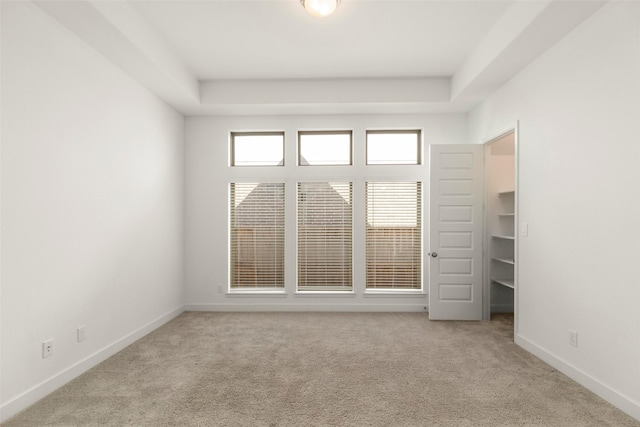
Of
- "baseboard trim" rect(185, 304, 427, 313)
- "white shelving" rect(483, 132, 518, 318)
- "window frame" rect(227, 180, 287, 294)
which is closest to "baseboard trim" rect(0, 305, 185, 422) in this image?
"baseboard trim" rect(185, 304, 427, 313)

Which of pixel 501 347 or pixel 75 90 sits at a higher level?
pixel 75 90

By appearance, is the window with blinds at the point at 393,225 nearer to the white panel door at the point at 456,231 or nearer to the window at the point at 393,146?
the window at the point at 393,146

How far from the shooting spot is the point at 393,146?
5.13 meters

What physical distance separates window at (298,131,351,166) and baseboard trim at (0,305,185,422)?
9.88ft

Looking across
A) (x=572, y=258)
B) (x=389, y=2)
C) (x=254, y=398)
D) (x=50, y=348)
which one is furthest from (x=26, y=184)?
(x=572, y=258)

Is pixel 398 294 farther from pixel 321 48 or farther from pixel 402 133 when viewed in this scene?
pixel 321 48

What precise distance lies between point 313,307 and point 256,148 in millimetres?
2521

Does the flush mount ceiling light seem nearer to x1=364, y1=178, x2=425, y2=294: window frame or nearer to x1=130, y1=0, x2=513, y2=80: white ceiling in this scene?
x1=130, y1=0, x2=513, y2=80: white ceiling

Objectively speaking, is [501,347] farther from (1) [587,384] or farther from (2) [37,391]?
(2) [37,391]

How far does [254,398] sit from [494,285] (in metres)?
4.00

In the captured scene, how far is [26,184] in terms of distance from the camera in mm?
2408

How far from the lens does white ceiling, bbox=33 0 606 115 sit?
2855mm

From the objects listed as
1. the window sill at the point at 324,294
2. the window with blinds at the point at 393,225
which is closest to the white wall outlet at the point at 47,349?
the window sill at the point at 324,294

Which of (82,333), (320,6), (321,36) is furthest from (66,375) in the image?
(321,36)
